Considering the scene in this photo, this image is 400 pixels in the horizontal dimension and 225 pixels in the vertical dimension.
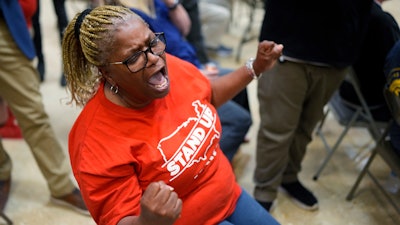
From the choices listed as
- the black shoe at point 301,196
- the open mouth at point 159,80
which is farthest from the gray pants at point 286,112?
the open mouth at point 159,80

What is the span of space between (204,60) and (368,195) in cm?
169

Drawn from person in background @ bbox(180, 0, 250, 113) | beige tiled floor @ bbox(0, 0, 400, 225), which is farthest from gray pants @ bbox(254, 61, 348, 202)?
person in background @ bbox(180, 0, 250, 113)

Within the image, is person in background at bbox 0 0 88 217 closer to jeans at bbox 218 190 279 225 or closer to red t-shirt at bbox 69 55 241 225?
red t-shirt at bbox 69 55 241 225

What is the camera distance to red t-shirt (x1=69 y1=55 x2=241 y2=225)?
39.8 inches

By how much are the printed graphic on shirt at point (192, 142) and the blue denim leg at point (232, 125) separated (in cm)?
74

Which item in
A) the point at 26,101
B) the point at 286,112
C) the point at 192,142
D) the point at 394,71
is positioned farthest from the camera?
the point at 26,101

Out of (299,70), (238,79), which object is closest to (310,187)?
(299,70)

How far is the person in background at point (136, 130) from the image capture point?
1.00 metres

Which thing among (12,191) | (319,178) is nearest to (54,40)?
(12,191)

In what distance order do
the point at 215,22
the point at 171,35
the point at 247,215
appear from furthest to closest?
the point at 215,22, the point at 171,35, the point at 247,215

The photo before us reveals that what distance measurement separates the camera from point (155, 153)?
3.53 feet

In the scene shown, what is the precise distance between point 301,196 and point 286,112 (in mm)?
584

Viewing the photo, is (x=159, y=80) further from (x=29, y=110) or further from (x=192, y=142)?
(x=29, y=110)

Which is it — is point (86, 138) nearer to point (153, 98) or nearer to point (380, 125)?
point (153, 98)
